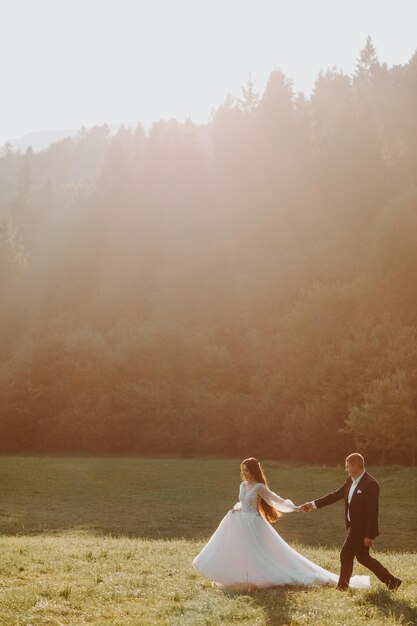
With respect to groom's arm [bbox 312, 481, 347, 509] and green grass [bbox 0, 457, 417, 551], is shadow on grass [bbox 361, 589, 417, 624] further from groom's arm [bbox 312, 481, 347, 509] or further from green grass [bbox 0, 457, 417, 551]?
green grass [bbox 0, 457, 417, 551]

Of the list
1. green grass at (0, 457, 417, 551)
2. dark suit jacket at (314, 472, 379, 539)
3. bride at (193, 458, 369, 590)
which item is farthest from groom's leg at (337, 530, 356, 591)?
green grass at (0, 457, 417, 551)

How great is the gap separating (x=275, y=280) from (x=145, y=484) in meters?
30.5

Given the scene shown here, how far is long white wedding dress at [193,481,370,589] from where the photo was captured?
39.0 feet

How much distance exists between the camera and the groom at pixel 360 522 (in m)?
11.5

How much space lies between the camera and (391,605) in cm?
1076

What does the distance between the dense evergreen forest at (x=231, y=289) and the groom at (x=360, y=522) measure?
107 feet

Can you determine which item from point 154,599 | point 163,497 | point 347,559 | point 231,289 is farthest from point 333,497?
point 231,289

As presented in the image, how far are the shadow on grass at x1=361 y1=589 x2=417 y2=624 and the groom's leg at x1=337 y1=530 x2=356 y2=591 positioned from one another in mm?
492

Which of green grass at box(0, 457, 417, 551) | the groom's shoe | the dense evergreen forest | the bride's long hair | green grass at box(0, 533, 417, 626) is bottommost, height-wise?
green grass at box(0, 457, 417, 551)

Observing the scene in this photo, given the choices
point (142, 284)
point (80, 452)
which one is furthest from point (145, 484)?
point (142, 284)

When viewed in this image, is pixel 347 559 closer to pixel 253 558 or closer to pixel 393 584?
pixel 393 584

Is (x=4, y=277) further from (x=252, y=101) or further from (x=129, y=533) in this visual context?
(x=129, y=533)

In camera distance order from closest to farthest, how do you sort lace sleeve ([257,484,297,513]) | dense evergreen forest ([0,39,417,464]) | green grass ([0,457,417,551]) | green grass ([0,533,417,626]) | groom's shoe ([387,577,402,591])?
1. green grass ([0,533,417,626])
2. groom's shoe ([387,577,402,591])
3. lace sleeve ([257,484,297,513])
4. green grass ([0,457,417,551])
5. dense evergreen forest ([0,39,417,464])

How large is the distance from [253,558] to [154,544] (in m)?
7.56
